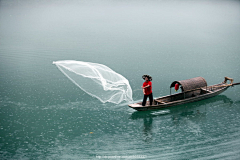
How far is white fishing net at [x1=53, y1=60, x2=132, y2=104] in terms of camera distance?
10273mm

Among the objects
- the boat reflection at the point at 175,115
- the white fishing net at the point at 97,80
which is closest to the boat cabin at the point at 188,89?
the boat reflection at the point at 175,115

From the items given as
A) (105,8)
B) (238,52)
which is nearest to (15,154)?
(238,52)

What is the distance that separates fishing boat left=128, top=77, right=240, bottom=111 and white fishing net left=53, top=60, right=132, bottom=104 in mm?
654

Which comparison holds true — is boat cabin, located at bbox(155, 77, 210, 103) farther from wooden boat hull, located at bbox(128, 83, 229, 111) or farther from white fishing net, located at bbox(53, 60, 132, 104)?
white fishing net, located at bbox(53, 60, 132, 104)

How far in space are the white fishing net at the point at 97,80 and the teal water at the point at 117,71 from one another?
627 millimetres

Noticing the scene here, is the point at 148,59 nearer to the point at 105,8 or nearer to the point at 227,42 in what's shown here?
the point at 227,42

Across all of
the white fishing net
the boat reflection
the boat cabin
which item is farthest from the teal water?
the white fishing net

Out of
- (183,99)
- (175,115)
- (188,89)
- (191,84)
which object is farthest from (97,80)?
(191,84)

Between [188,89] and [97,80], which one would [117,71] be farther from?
[97,80]

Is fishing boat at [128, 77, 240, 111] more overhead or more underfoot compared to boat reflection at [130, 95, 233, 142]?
more overhead

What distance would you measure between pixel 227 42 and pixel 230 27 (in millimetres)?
4288

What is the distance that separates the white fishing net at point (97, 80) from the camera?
1027 cm

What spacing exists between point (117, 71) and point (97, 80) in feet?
18.5

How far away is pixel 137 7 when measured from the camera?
3109 centimetres
